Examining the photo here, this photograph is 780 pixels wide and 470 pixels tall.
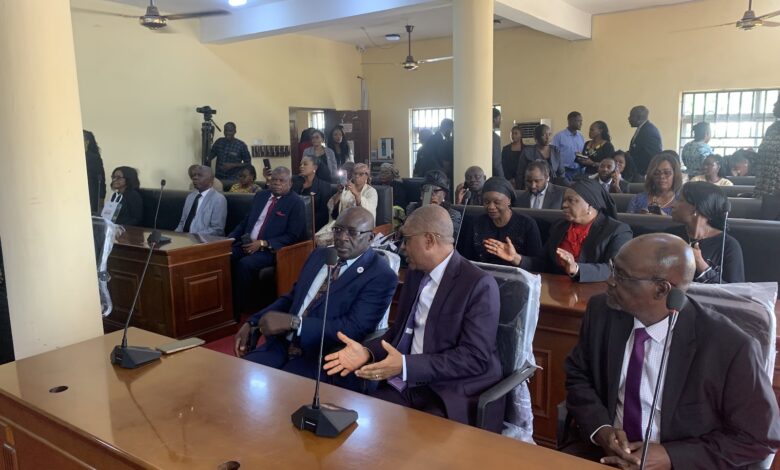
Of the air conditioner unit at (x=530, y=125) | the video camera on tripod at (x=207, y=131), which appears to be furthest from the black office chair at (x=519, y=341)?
the air conditioner unit at (x=530, y=125)

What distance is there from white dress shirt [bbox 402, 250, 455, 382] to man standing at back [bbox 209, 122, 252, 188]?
20.9 feet

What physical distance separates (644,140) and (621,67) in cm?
304

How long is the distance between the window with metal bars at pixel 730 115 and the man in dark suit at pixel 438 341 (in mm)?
7992

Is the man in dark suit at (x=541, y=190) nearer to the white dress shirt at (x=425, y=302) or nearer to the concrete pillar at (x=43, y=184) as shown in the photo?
the white dress shirt at (x=425, y=302)

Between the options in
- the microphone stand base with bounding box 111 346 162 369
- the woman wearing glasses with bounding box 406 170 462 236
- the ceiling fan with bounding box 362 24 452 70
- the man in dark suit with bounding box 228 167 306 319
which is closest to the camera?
the microphone stand base with bounding box 111 346 162 369

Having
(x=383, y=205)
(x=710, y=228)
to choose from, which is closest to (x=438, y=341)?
(x=710, y=228)

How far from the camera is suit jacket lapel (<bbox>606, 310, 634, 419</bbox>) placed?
68.0 inches

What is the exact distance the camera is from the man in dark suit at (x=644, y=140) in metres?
6.44

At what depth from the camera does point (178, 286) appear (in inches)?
161

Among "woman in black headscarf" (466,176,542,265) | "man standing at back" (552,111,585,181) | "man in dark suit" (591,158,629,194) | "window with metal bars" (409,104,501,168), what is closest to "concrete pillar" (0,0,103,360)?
"woman in black headscarf" (466,176,542,265)

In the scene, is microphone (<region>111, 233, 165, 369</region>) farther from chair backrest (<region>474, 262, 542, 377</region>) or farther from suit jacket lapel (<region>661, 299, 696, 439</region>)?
suit jacket lapel (<region>661, 299, 696, 439</region>)

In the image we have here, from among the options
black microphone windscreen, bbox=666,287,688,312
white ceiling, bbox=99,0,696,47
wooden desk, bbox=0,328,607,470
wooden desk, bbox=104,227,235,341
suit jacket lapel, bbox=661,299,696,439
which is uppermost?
white ceiling, bbox=99,0,696,47

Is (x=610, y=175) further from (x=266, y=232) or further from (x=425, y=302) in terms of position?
(x=425, y=302)

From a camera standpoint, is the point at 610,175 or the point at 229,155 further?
the point at 229,155
